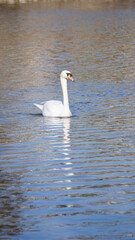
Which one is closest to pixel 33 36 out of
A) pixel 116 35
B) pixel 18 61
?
pixel 116 35

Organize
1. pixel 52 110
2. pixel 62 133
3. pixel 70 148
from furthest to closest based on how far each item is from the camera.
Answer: pixel 52 110 → pixel 62 133 → pixel 70 148

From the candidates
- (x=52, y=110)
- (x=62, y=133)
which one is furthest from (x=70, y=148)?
(x=52, y=110)

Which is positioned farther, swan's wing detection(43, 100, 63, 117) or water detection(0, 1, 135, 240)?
swan's wing detection(43, 100, 63, 117)

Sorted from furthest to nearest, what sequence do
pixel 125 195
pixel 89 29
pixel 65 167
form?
pixel 89 29, pixel 65 167, pixel 125 195

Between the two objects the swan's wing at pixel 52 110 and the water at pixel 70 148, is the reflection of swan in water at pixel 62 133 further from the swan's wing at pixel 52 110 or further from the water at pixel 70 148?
the swan's wing at pixel 52 110

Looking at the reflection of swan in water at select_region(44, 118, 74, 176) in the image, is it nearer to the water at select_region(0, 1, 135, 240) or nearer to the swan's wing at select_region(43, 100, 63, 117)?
the water at select_region(0, 1, 135, 240)

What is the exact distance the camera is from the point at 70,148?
1138 cm

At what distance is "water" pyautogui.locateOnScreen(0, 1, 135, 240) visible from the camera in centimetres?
740

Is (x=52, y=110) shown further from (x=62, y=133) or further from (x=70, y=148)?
(x=70, y=148)

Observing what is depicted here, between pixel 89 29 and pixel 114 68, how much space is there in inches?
820

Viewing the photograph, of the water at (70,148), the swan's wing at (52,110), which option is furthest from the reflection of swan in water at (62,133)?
the swan's wing at (52,110)

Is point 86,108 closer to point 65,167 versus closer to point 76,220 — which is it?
point 65,167

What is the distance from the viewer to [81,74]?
22.9 metres

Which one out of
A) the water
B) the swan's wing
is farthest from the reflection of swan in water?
the swan's wing
